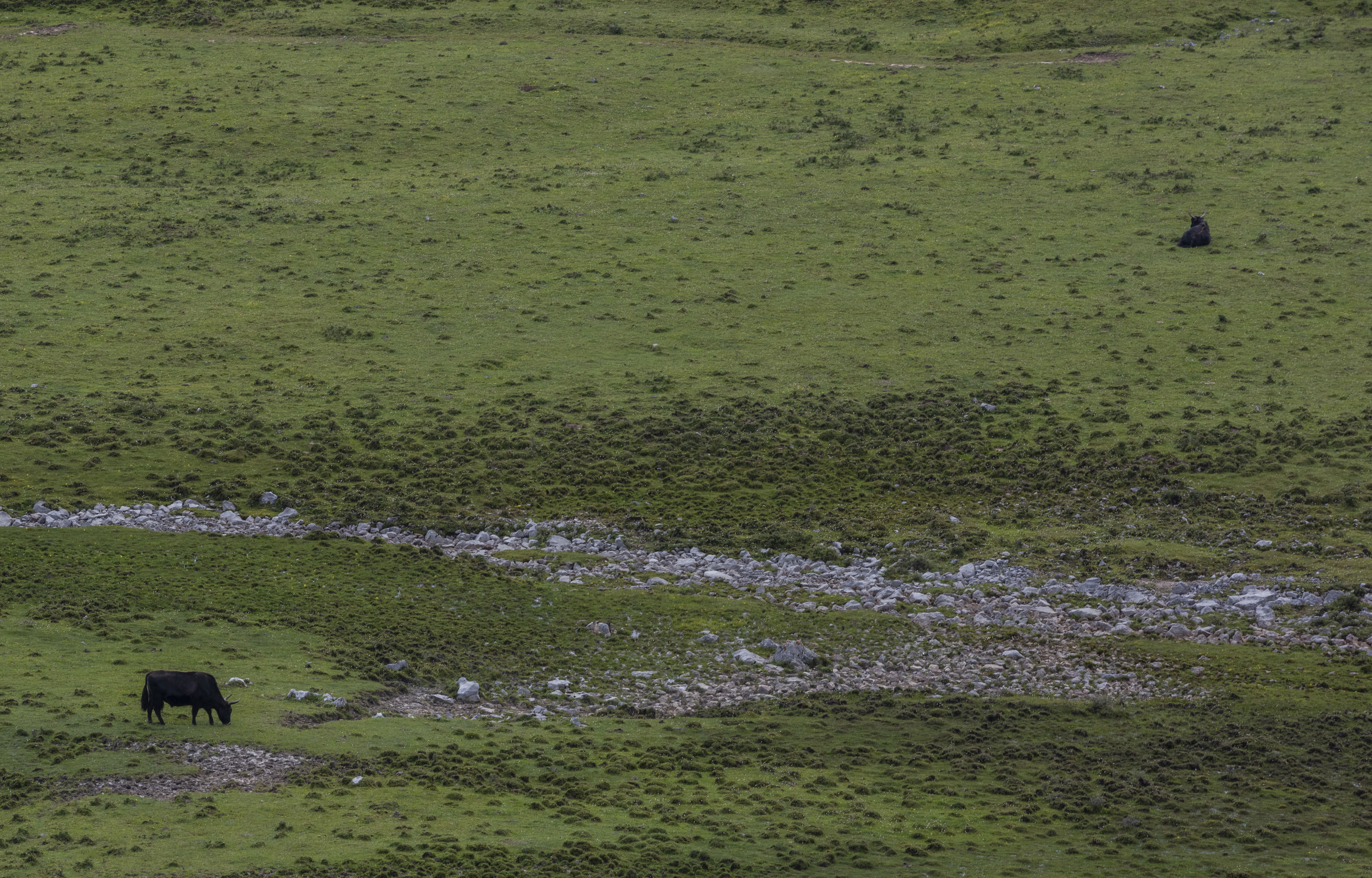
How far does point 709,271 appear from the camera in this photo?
52.8 m

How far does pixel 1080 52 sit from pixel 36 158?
6071cm

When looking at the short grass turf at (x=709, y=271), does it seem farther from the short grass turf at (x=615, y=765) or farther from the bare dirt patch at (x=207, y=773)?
the bare dirt patch at (x=207, y=773)

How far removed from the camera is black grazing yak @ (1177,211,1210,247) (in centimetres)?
5359

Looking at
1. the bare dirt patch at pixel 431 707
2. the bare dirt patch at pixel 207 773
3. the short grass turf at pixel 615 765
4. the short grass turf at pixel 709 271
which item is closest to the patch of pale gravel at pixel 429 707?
the bare dirt patch at pixel 431 707

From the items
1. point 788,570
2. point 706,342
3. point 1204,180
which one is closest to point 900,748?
point 788,570

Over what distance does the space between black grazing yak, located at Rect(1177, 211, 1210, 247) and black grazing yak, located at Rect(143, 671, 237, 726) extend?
46413 mm

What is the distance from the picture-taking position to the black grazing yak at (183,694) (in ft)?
66.4

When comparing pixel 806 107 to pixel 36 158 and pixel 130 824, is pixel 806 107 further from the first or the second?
pixel 130 824

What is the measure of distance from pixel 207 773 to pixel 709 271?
36.9 metres

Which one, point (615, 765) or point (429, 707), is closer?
point (615, 765)

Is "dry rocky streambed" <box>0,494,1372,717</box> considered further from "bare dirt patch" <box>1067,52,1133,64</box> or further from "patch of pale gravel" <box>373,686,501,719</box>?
"bare dirt patch" <box>1067,52,1133,64</box>

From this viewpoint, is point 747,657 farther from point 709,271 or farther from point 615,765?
point 709,271

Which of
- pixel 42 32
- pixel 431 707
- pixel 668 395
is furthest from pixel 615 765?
pixel 42 32

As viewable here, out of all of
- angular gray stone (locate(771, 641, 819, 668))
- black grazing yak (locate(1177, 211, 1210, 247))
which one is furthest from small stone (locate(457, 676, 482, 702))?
black grazing yak (locate(1177, 211, 1210, 247))
